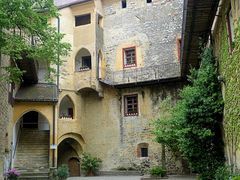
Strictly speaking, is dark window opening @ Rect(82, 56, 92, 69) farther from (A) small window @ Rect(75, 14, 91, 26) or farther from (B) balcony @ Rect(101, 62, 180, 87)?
(A) small window @ Rect(75, 14, 91, 26)

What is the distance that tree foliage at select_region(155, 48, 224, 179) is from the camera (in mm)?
12477

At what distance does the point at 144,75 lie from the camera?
23.4 m

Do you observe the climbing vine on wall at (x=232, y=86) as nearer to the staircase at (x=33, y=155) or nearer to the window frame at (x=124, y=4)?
the staircase at (x=33, y=155)

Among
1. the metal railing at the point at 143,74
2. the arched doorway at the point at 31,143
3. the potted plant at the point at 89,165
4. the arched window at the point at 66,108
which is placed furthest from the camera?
the arched window at the point at 66,108

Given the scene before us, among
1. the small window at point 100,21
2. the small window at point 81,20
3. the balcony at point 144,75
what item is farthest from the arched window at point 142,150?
the small window at point 81,20

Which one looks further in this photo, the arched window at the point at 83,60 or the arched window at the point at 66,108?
the arched window at the point at 83,60

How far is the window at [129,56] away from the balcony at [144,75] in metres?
0.65

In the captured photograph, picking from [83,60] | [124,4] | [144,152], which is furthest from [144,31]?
[144,152]

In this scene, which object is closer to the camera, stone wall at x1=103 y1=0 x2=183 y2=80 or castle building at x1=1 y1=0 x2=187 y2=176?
castle building at x1=1 y1=0 x2=187 y2=176

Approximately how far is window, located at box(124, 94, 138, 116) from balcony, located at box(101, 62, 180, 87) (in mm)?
1109

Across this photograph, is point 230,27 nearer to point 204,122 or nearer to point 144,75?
point 204,122

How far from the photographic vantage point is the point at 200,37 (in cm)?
1375

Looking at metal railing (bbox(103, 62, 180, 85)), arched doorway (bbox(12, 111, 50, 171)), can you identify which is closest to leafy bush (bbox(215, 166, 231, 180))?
metal railing (bbox(103, 62, 180, 85))

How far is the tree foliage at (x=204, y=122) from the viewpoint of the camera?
40.9 ft
